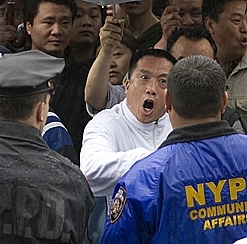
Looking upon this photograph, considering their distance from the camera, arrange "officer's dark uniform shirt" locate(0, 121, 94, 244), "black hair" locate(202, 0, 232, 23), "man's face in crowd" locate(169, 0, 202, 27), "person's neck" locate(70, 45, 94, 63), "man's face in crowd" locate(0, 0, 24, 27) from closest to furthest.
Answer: "officer's dark uniform shirt" locate(0, 121, 94, 244) → "black hair" locate(202, 0, 232, 23) → "person's neck" locate(70, 45, 94, 63) → "man's face in crowd" locate(169, 0, 202, 27) → "man's face in crowd" locate(0, 0, 24, 27)

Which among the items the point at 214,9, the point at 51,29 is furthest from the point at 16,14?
the point at 214,9

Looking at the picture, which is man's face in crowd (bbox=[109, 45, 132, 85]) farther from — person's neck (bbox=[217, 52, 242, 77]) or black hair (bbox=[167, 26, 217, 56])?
person's neck (bbox=[217, 52, 242, 77])

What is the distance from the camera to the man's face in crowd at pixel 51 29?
539 centimetres

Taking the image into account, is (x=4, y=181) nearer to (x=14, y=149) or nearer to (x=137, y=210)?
(x=14, y=149)

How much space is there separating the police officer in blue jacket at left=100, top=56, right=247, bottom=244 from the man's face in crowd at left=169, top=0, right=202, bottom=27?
2.76 metres

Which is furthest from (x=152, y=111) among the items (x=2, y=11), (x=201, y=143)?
(x=2, y=11)

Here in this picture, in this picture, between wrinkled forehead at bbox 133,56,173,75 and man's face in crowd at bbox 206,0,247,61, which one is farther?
man's face in crowd at bbox 206,0,247,61

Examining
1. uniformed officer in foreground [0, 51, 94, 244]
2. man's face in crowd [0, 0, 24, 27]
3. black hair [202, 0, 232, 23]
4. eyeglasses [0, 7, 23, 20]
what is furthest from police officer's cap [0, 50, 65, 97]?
eyeglasses [0, 7, 23, 20]

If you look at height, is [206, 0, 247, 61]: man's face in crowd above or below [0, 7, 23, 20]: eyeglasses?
above

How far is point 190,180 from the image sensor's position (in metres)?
3.12

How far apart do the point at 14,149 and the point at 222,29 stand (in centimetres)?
261

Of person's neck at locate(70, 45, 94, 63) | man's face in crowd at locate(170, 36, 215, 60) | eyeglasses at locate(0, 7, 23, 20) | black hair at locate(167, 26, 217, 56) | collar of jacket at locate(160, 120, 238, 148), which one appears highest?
collar of jacket at locate(160, 120, 238, 148)

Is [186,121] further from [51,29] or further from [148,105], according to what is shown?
[51,29]

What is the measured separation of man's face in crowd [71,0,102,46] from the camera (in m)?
5.83
